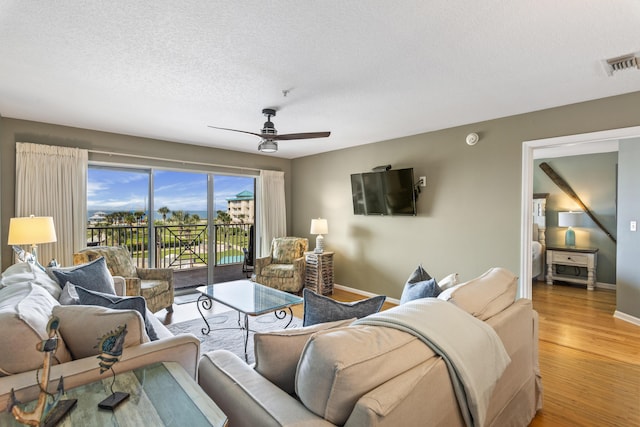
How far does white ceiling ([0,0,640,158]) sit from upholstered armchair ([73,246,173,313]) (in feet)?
5.12

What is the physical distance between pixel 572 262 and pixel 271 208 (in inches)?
209

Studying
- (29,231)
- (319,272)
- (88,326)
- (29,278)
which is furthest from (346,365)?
(319,272)

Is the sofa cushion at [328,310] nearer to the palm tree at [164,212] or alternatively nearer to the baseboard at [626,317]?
the baseboard at [626,317]

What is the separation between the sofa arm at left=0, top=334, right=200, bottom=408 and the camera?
3.67ft

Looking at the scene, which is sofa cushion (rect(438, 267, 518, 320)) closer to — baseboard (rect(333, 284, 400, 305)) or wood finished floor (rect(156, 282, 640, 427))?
wood finished floor (rect(156, 282, 640, 427))

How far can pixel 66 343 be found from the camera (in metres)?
1.39

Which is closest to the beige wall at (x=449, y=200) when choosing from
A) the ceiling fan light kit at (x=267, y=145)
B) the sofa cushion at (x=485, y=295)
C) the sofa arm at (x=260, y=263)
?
the sofa arm at (x=260, y=263)

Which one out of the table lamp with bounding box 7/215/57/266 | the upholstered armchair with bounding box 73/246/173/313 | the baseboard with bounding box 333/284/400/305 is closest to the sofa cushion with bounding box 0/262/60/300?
the table lamp with bounding box 7/215/57/266

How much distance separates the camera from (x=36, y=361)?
1241mm

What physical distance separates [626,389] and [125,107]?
4.98 metres

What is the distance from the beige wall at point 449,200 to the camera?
11.0 ft

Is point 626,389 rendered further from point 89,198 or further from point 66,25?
A: point 89,198

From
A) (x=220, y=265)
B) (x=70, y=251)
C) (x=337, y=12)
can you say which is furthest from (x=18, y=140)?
(x=337, y=12)

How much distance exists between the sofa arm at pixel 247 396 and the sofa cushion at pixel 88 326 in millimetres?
393
